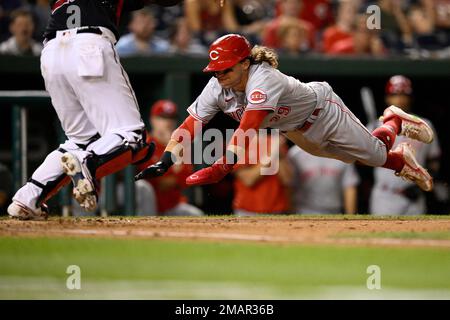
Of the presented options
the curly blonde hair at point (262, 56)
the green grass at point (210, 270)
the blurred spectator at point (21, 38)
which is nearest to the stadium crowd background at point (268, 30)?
the blurred spectator at point (21, 38)

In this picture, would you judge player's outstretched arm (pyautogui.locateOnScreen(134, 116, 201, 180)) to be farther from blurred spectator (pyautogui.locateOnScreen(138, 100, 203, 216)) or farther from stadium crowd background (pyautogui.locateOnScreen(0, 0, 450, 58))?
stadium crowd background (pyautogui.locateOnScreen(0, 0, 450, 58))

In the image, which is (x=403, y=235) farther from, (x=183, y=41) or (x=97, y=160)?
(x=183, y=41)

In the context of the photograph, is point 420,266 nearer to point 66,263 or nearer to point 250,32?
point 66,263

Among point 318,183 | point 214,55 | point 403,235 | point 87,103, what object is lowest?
point 403,235

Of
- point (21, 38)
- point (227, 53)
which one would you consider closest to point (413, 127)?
point (227, 53)

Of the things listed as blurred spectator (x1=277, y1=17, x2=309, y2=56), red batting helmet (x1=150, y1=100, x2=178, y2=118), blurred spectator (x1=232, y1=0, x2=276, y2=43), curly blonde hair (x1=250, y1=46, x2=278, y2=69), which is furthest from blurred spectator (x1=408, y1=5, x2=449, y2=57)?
curly blonde hair (x1=250, y1=46, x2=278, y2=69)

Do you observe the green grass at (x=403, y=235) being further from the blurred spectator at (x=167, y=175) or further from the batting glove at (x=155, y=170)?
the blurred spectator at (x=167, y=175)
